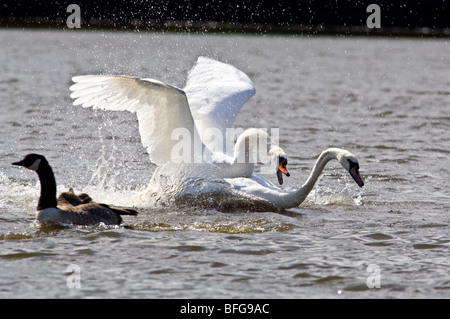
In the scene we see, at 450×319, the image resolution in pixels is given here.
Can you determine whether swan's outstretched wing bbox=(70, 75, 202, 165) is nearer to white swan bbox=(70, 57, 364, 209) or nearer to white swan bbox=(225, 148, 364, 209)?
white swan bbox=(70, 57, 364, 209)

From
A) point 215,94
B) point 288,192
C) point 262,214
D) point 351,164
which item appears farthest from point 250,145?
point 215,94

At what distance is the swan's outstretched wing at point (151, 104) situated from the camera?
27.6ft

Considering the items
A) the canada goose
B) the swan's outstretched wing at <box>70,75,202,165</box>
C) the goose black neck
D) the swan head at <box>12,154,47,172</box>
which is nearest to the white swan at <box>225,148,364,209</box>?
the swan's outstretched wing at <box>70,75,202,165</box>

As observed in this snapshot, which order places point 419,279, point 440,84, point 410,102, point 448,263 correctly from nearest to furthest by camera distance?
point 419,279, point 448,263, point 410,102, point 440,84

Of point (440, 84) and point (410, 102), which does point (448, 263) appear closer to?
point (410, 102)

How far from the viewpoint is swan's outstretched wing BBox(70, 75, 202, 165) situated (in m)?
8.40

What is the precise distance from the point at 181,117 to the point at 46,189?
1.86m

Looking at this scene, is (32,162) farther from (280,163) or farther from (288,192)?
(288,192)

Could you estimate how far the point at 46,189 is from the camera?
24.6 ft

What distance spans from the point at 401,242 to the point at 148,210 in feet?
9.69

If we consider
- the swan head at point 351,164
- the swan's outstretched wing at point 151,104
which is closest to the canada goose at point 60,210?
the swan's outstretched wing at point 151,104

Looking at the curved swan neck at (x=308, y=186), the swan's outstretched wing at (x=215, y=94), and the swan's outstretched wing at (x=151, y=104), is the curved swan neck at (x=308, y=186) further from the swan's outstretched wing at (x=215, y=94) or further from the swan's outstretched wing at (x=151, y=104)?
the swan's outstretched wing at (x=215, y=94)
